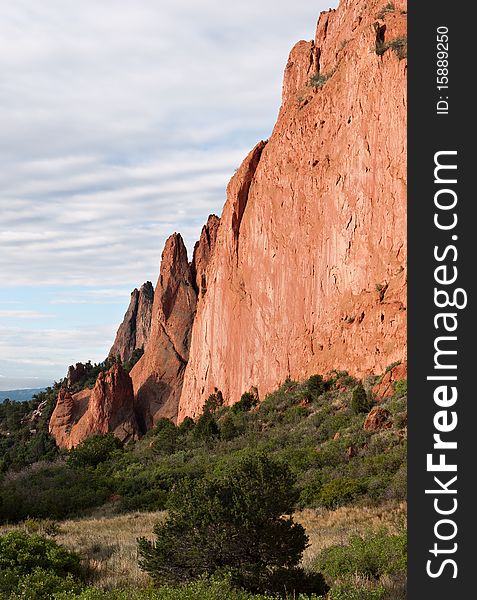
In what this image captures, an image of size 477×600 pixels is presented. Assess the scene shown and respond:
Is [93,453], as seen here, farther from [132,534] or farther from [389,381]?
[132,534]

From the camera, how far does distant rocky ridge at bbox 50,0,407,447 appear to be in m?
43.6

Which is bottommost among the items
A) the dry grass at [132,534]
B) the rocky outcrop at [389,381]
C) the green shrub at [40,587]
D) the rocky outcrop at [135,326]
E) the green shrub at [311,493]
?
the green shrub at [40,587]

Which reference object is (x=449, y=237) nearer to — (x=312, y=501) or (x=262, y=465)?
(x=262, y=465)

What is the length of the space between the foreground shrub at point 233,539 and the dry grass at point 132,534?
1071mm

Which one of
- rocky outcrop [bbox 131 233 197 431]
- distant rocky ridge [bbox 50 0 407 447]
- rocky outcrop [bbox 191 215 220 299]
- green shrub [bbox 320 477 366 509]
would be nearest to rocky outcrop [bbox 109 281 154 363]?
rocky outcrop [bbox 131 233 197 431]

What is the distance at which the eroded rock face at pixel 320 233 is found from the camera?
43.3 metres

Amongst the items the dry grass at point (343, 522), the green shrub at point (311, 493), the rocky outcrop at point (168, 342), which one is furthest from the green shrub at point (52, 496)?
the rocky outcrop at point (168, 342)

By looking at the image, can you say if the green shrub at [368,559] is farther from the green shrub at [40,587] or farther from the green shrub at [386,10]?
the green shrub at [386,10]

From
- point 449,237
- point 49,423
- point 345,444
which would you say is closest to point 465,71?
point 449,237

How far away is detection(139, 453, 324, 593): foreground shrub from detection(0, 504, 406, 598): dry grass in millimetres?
1071

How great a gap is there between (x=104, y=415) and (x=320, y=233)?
32.9 meters

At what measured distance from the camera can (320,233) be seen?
51.5 meters

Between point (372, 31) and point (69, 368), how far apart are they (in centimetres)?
6995

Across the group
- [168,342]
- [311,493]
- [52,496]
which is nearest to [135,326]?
[168,342]
